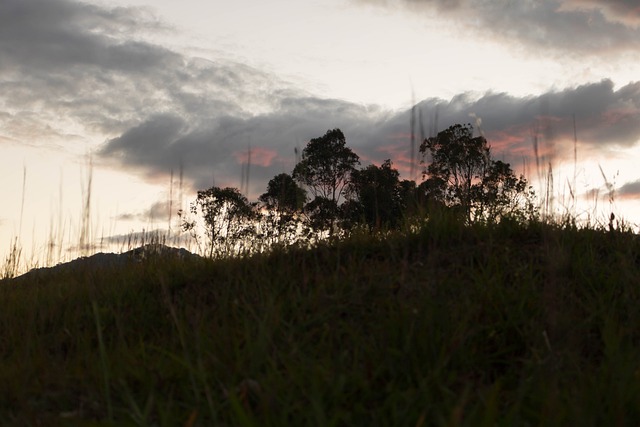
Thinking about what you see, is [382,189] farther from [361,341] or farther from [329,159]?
[361,341]

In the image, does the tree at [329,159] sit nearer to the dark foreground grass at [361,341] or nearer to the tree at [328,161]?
the tree at [328,161]

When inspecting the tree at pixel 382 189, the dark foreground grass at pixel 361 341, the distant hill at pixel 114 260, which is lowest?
the dark foreground grass at pixel 361 341

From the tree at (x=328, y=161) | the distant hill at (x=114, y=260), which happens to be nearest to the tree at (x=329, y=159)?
the tree at (x=328, y=161)

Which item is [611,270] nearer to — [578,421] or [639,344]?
[639,344]

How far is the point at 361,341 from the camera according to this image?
369cm

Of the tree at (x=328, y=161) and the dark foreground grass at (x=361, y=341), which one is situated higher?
the tree at (x=328, y=161)

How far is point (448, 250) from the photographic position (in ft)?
17.5

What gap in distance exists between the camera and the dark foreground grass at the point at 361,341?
3.05 m

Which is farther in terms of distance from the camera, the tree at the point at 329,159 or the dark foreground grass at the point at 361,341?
the tree at the point at 329,159

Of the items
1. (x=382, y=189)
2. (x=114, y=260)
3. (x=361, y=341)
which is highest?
(x=382, y=189)

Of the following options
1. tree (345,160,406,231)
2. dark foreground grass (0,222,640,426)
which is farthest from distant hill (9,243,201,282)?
tree (345,160,406,231)

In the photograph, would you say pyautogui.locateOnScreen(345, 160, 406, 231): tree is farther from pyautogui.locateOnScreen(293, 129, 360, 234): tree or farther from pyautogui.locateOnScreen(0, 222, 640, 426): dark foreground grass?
pyautogui.locateOnScreen(0, 222, 640, 426): dark foreground grass

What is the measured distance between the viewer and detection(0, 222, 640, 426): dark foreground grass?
305 centimetres

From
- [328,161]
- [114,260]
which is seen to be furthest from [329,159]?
[114,260]
